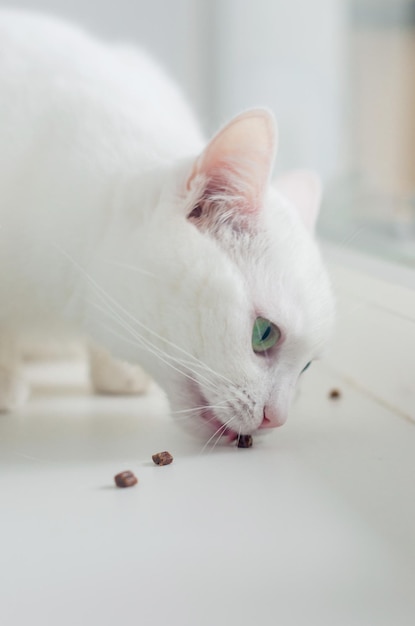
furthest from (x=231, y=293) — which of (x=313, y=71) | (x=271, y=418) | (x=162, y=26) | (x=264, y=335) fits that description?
(x=313, y=71)

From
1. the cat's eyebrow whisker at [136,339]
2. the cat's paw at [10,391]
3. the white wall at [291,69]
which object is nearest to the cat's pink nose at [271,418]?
the cat's eyebrow whisker at [136,339]

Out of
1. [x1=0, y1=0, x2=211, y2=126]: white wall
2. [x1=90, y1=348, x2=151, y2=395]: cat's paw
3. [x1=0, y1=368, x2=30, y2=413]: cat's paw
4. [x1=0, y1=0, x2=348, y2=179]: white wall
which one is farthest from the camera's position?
[x1=0, y1=0, x2=348, y2=179]: white wall

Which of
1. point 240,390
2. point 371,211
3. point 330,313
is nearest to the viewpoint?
point 240,390

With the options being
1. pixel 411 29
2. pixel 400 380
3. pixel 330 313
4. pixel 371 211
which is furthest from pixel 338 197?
pixel 330 313

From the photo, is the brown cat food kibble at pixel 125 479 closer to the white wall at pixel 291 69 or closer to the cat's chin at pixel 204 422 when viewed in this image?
the cat's chin at pixel 204 422

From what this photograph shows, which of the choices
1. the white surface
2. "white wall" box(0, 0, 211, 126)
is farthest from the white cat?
"white wall" box(0, 0, 211, 126)

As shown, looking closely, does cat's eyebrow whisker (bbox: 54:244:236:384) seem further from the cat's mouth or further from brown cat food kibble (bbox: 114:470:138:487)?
brown cat food kibble (bbox: 114:470:138:487)

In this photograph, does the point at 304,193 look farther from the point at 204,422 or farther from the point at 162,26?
the point at 162,26

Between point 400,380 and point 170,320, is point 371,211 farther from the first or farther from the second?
point 170,320
